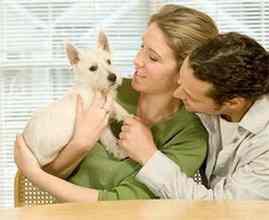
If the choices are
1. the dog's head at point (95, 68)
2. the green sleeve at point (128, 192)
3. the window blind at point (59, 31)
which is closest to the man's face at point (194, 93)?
the green sleeve at point (128, 192)

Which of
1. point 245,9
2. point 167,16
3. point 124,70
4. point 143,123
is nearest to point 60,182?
point 143,123

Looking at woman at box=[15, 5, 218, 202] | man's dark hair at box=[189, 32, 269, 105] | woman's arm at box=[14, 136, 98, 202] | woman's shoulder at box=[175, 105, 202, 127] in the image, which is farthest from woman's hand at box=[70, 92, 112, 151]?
man's dark hair at box=[189, 32, 269, 105]

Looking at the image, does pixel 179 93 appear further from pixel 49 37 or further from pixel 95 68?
pixel 49 37

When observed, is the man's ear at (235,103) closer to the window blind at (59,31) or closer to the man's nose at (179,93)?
the man's nose at (179,93)

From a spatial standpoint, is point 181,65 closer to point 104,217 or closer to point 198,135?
point 198,135

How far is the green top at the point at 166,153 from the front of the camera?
79.1 inches

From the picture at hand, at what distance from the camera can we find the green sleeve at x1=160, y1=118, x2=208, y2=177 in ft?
6.57

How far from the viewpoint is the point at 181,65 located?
204 cm

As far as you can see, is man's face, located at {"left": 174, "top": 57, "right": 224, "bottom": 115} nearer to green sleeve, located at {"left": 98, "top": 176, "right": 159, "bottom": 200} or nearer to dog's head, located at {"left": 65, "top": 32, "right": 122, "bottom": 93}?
green sleeve, located at {"left": 98, "top": 176, "right": 159, "bottom": 200}

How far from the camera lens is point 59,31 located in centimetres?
360

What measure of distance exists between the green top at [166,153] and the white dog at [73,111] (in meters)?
0.08

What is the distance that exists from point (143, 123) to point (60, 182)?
1.14 feet

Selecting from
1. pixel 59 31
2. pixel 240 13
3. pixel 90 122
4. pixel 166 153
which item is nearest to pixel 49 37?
pixel 59 31

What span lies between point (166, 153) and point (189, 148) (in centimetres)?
8
